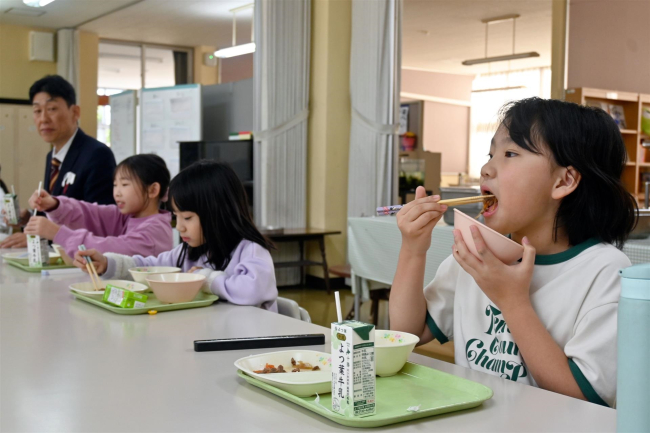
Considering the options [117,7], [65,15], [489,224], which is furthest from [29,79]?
[489,224]

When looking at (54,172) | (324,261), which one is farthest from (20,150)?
(54,172)

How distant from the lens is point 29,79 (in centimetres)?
971

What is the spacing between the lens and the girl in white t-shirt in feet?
3.49

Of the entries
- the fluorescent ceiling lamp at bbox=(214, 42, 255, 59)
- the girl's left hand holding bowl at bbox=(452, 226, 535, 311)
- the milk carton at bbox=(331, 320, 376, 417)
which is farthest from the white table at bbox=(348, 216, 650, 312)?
the fluorescent ceiling lamp at bbox=(214, 42, 255, 59)

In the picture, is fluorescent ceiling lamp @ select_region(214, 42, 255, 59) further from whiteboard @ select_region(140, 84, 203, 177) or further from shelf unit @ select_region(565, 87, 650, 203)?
shelf unit @ select_region(565, 87, 650, 203)

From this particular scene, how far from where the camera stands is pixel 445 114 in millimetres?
13266

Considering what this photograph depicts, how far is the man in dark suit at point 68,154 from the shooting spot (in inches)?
119

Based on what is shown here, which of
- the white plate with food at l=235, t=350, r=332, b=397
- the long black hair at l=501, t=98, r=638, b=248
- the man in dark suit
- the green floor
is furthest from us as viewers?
the green floor

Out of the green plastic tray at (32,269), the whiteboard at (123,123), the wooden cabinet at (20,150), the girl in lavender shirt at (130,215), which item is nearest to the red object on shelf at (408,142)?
the whiteboard at (123,123)

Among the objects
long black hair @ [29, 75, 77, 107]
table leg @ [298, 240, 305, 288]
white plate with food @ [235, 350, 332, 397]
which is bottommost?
table leg @ [298, 240, 305, 288]

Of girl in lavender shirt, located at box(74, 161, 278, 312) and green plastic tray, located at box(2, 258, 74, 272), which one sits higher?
girl in lavender shirt, located at box(74, 161, 278, 312)

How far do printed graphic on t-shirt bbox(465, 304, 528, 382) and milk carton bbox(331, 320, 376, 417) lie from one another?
398 millimetres

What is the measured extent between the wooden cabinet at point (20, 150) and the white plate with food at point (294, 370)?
30.5 ft

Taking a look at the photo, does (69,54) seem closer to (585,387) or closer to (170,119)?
(170,119)
